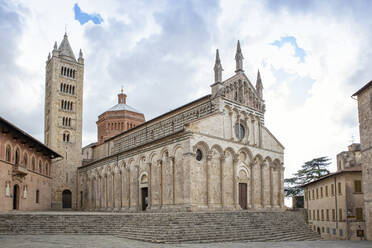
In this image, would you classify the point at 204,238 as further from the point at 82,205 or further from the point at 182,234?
the point at 82,205

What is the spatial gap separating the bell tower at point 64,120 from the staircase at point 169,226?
78.7ft

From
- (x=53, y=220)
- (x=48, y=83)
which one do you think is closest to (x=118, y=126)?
(x=48, y=83)

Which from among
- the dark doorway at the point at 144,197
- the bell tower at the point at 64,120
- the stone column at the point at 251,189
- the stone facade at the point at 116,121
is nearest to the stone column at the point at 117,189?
the dark doorway at the point at 144,197

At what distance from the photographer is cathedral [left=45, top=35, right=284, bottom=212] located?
28.5 meters

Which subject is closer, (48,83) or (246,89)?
(246,89)

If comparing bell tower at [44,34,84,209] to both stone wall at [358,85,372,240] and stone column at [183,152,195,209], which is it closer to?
stone column at [183,152,195,209]

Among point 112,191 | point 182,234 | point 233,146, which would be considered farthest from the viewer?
point 112,191

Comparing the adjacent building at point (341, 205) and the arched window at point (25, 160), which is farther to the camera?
the arched window at point (25, 160)

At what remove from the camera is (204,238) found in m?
19.2

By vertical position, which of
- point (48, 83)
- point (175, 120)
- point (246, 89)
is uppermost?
point (48, 83)

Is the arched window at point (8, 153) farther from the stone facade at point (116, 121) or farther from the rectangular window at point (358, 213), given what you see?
the rectangular window at point (358, 213)

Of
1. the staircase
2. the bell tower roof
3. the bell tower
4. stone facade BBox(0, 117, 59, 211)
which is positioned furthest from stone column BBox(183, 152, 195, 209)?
the bell tower roof

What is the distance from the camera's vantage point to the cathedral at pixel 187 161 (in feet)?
93.6

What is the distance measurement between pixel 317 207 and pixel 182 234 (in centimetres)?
2795
